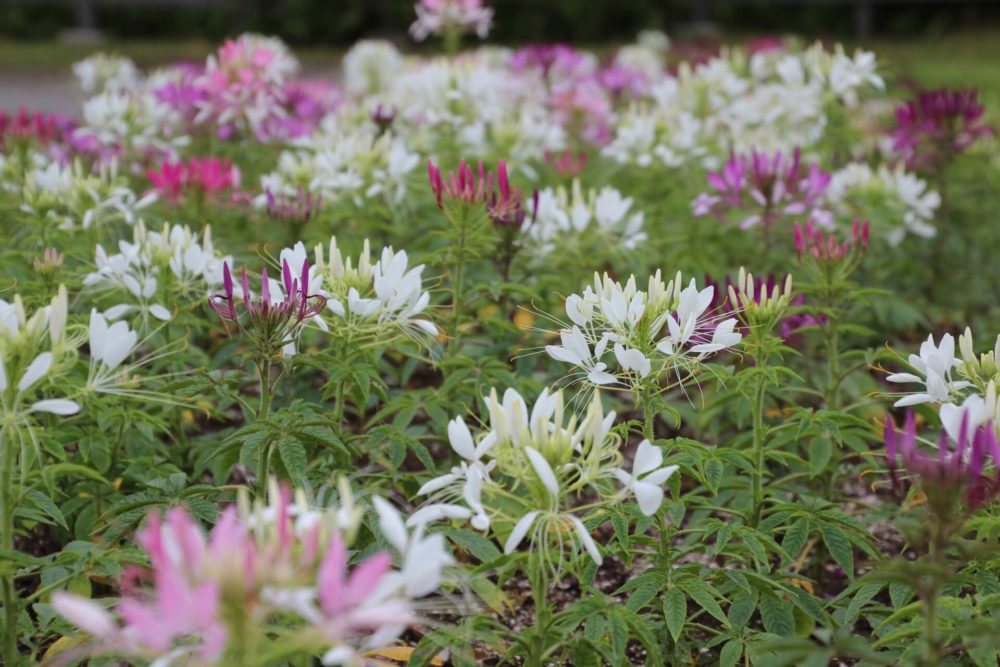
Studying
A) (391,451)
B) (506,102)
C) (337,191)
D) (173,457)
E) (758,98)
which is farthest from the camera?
(506,102)

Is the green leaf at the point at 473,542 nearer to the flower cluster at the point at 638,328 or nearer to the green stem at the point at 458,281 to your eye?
the flower cluster at the point at 638,328

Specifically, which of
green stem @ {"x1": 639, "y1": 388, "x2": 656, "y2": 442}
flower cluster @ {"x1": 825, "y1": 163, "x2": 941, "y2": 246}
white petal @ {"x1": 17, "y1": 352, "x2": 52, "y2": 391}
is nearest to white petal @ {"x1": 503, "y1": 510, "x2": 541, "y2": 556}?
green stem @ {"x1": 639, "y1": 388, "x2": 656, "y2": 442}

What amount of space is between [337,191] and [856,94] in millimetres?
2120

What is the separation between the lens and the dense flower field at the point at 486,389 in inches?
59.2

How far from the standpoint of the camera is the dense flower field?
1504 millimetres

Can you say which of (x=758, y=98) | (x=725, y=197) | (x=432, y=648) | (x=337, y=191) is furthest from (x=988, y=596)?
(x=758, y=98)

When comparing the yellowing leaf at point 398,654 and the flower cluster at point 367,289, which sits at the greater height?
the flower cluster at point 367,289

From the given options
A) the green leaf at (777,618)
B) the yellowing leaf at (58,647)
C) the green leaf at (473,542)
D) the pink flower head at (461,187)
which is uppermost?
the pink flower head at (461,187)

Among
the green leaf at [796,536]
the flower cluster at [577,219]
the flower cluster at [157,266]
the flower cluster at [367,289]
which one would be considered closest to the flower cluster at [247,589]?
the flower cluster at [367,289]

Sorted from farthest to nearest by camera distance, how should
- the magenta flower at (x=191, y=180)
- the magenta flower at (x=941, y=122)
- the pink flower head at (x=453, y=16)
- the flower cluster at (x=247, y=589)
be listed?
the pink flower head at (x=453, y=16) → the magenta flower at (x=941, y=122) → the magenta flower at (x=191, y=180) → the flower cluster at (x=247, y=589)

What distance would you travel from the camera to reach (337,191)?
3.62 m

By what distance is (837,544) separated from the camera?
6.79 feet

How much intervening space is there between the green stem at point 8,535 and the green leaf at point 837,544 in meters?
1.44

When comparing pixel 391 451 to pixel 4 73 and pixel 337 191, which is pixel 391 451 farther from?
pixel 4 73
